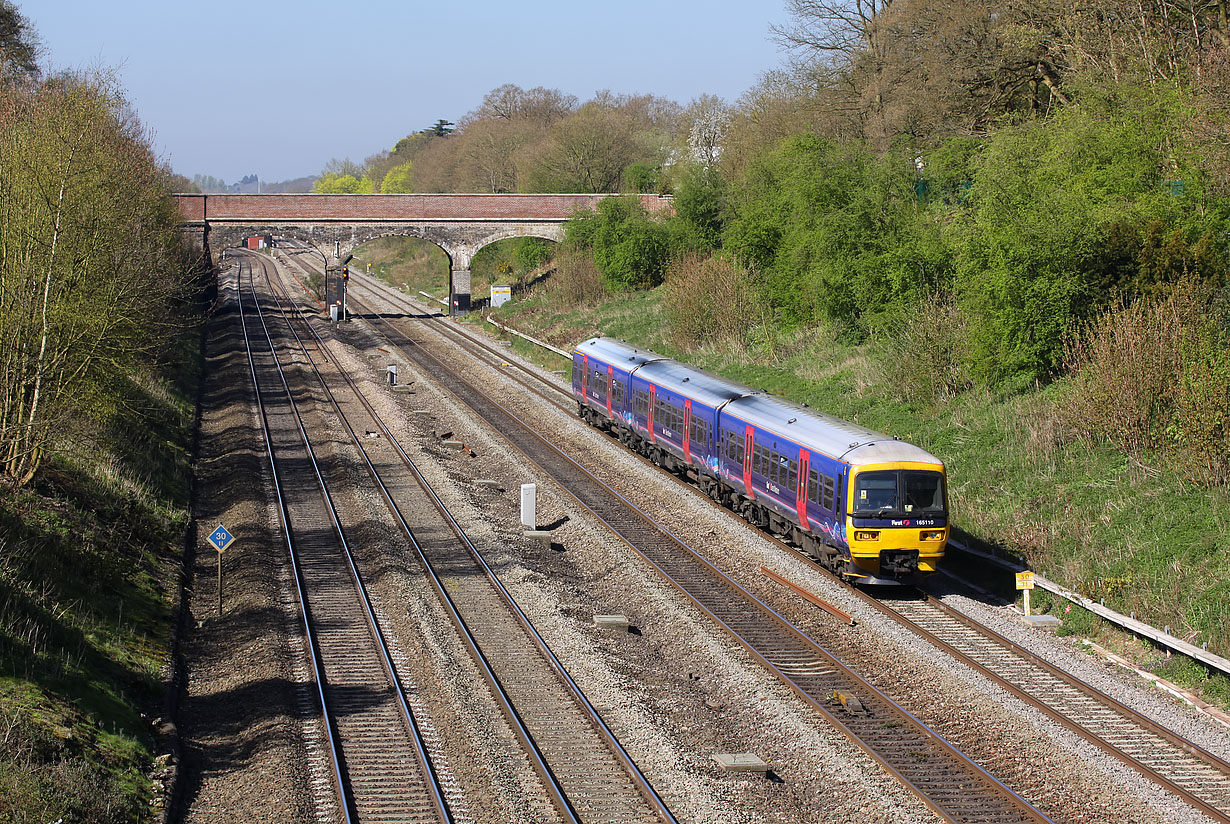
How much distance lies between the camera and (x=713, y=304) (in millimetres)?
40500

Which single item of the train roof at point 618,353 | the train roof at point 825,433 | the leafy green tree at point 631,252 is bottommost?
the train roof at point 825,433

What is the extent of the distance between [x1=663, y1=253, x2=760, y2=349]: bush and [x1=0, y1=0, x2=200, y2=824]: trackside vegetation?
20.0 m

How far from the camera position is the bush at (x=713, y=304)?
39.7 meters

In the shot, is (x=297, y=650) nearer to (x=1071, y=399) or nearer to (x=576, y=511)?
(x=576, y=511)

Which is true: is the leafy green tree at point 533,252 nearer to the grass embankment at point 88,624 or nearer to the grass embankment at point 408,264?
the grass embankment at point 408,264

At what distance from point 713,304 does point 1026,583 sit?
24.8 metres

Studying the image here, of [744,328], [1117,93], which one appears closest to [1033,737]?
[1117,93]

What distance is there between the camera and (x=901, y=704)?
1334 cm

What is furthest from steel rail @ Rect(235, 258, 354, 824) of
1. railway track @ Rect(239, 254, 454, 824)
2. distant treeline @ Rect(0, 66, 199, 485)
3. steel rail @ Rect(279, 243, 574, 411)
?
steel rail @ Rect(279, 243, 574, 411)

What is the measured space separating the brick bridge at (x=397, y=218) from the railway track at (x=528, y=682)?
36886 mm

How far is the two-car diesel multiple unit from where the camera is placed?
1744cm

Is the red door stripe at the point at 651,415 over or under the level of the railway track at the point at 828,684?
over

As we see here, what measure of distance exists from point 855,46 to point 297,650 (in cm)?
3790

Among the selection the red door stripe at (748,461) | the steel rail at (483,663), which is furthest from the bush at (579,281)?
the red door stripe at (748,461)
